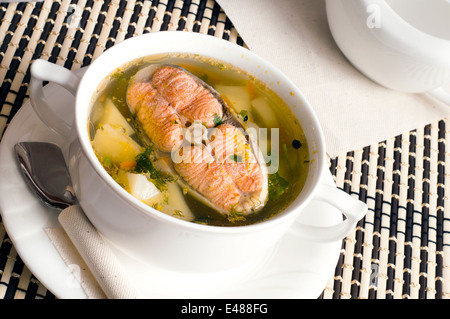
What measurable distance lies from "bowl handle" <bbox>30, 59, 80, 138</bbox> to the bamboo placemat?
0.83 ft

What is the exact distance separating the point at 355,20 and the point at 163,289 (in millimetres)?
1032

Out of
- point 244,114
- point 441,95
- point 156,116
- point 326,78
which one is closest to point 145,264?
point 156,116

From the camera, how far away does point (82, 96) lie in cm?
97

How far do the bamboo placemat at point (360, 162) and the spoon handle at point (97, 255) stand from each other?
0.40 metres

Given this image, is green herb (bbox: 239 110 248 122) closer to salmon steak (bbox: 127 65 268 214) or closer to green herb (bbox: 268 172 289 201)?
salmon steak (bbox: 127 65 268 214)

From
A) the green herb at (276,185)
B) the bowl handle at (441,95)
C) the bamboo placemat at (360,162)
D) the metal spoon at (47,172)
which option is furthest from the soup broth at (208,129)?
the bowl handle at (441,95)

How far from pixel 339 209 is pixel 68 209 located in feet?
1.76

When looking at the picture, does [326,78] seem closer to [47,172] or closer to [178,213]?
[178,213]

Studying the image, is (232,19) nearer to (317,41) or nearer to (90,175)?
(317,41)

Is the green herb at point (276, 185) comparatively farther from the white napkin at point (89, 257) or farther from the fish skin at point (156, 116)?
the white napkin at point (89, 257)

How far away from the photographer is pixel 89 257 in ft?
3.13

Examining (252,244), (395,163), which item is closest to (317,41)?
(395,163)

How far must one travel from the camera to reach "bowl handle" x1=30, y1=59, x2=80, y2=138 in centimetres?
95

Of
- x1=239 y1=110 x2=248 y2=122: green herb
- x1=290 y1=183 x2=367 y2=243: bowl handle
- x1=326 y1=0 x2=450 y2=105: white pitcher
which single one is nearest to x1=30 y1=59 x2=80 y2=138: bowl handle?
x1=239 y1=110 x2=248 y2=122: green herb
